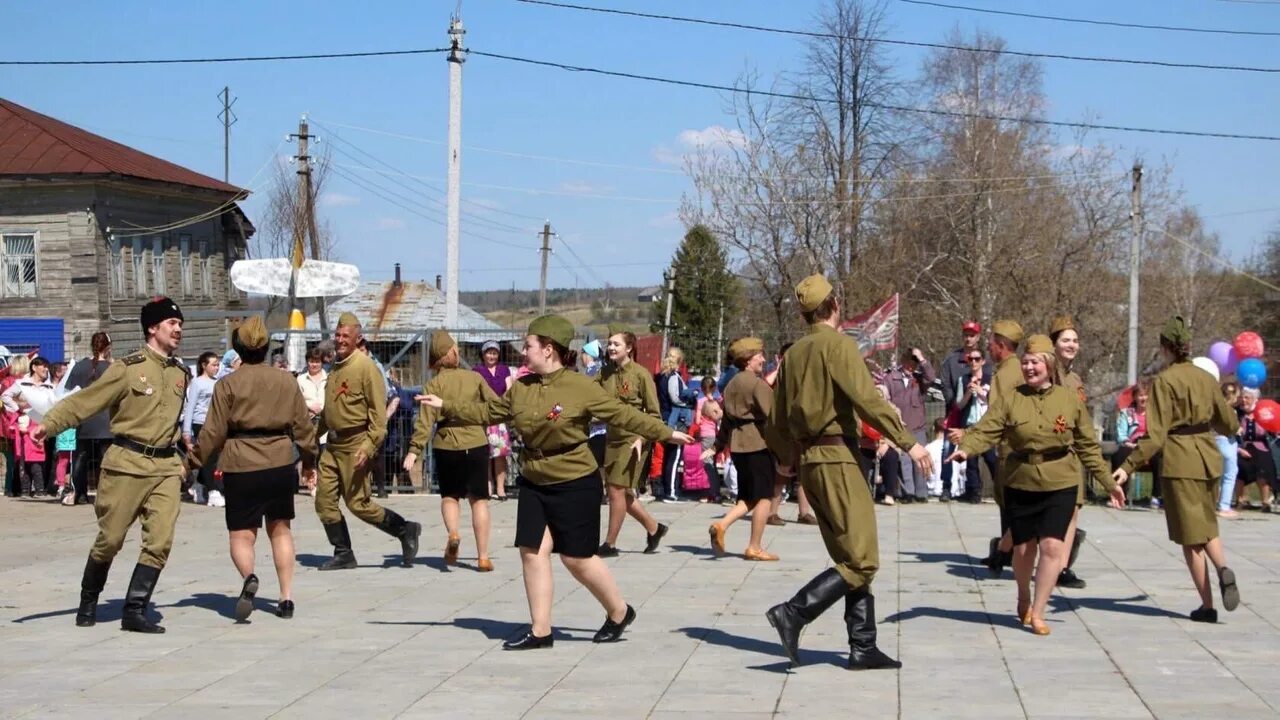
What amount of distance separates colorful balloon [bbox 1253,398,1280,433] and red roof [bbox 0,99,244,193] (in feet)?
92.9

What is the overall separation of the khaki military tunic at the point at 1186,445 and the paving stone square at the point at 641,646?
0.68 meters

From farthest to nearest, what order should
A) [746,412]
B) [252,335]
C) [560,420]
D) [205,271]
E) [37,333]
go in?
[205,271] < [37,333] < [746,412] < [252,335] < [560,420]

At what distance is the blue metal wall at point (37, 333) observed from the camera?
109ft

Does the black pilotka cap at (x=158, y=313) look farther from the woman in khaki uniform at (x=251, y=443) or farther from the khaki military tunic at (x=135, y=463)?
the woman in khaki uniform at (x=251, y=443)

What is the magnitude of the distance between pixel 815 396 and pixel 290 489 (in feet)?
11.9

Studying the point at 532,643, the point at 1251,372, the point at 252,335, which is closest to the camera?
the point at 532,643

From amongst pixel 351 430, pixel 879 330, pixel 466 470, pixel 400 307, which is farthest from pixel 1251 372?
pixel 400 307

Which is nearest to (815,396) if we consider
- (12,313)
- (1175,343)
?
(1175,343)

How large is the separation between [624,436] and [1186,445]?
168 inches

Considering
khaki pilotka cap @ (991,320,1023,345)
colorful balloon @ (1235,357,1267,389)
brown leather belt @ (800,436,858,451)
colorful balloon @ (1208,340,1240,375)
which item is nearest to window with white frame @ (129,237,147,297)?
colorful balloon @ (1208,340,1240,375)

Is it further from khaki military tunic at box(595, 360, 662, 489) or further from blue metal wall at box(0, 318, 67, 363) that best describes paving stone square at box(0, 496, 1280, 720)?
blue metal wall at box(0, 318, 67, 363)

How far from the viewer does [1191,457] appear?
9.30 meters

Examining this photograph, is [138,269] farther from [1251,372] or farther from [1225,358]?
[1251,372]

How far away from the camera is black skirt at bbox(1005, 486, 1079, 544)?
8.62 meters
